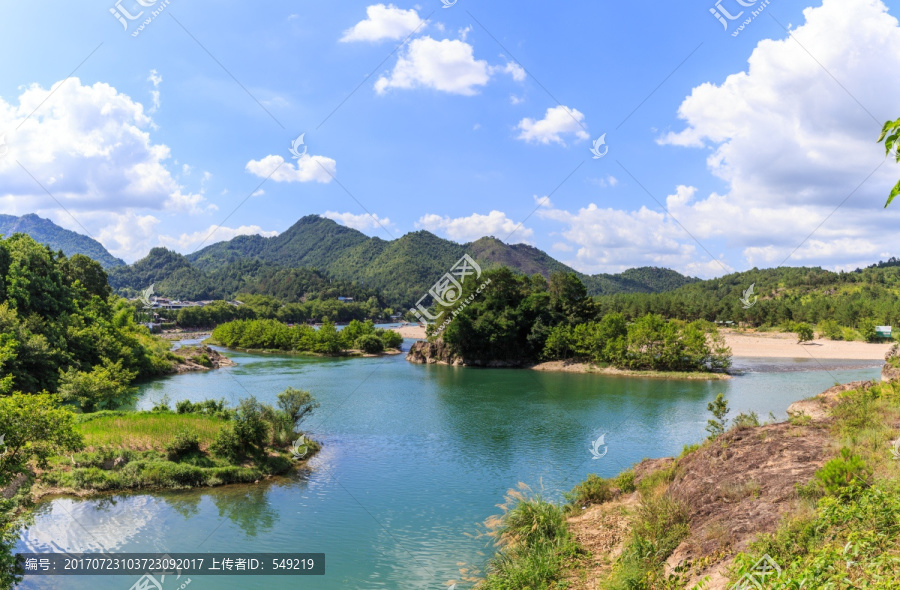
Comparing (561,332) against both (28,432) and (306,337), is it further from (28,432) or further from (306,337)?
(28,432)

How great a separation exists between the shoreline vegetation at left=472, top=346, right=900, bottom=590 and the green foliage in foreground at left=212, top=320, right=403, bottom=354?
7047 centimetres

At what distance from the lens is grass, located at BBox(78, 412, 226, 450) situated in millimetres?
21562

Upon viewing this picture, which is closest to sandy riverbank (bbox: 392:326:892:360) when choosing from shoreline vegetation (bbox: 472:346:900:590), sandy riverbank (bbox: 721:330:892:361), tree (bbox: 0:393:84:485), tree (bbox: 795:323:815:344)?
sandy riverbank (bbox: 721:330:892:361)

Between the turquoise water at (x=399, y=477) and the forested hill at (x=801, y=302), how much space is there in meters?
59.5

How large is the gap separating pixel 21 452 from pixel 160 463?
8440 mm

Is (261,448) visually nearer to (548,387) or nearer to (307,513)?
(307,513)

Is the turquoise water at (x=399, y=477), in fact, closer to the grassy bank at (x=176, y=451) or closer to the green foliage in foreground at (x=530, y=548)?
the grassy bank at (x=176, y=451)

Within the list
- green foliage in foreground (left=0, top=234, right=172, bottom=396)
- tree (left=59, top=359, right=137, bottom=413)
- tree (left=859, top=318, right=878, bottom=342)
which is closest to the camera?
tree (left=59, top=359, right=137, bottom=413)

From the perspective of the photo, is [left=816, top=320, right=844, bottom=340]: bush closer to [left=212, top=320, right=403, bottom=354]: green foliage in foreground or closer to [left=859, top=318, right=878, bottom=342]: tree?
[left=859, top=318, right=878, bottom=342]: tree

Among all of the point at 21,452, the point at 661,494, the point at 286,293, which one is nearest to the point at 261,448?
the point at 21,452

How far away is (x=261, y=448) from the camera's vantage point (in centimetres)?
2262
